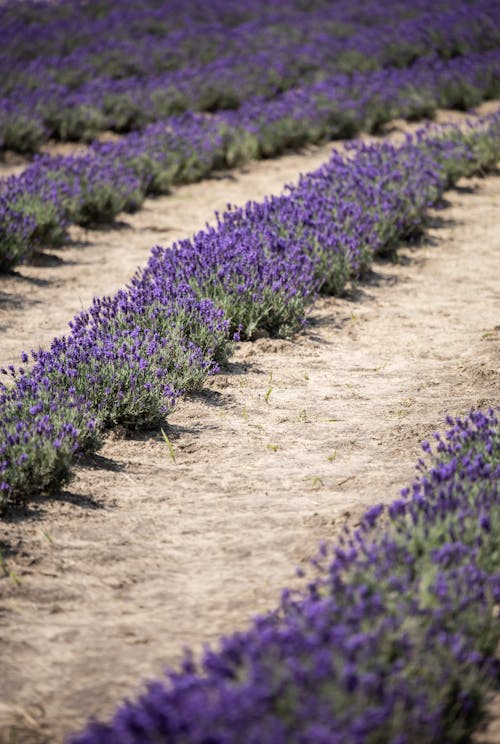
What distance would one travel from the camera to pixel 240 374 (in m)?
5.08

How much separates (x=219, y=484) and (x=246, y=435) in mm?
506

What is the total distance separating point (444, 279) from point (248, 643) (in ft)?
16.5

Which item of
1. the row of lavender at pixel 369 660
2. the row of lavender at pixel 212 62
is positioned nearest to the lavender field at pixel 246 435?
the row of lavender at pixel 369 660

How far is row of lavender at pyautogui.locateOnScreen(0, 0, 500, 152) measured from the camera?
11.0 m

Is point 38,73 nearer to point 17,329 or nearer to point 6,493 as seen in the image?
point 17,329

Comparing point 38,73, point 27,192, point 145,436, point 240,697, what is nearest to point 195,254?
point 145,436

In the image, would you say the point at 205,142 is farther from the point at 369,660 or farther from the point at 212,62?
the point at 369,660

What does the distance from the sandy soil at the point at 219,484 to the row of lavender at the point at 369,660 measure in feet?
0.88

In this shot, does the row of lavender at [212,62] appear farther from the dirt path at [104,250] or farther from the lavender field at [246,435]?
the dirt path at [104,250]

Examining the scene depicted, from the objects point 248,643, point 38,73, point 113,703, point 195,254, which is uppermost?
point 38,73

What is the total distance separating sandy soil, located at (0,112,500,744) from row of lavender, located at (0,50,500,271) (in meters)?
0.76

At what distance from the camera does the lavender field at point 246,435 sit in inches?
90.4

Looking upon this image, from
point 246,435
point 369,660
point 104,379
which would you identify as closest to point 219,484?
point 246,435

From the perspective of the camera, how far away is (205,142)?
9984 mm
